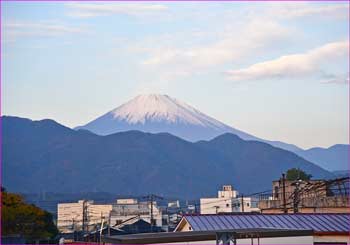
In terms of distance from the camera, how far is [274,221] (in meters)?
24.7

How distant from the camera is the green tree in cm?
4716

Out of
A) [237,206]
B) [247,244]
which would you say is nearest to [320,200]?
[247,244]

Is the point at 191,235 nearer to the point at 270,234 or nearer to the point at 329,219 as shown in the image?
the point at 270,234

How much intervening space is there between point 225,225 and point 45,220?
3228 cm

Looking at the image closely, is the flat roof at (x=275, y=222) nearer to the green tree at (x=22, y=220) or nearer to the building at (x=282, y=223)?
the building at (x=282, y=223)

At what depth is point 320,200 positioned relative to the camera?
44.5 meters

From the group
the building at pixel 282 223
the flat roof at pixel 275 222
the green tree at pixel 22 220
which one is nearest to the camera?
the building at pixel 282 223

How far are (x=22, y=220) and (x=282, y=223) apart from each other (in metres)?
A: 27.6

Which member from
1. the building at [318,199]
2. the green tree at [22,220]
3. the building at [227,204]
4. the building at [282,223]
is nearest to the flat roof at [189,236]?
the building at [282,223]

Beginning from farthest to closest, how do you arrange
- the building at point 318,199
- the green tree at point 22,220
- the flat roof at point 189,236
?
the green tree at point 22,220 → the building at point 318,199 → the flat roof at point 189,236

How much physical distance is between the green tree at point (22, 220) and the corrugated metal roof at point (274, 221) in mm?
23699

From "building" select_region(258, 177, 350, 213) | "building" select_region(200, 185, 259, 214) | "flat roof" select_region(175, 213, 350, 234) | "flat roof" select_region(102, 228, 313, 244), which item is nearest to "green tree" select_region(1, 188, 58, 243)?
"building" select_region(258, 177, 350, 213)

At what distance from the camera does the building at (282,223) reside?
76.1ft

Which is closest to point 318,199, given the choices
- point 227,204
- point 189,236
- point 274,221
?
point 274,221
